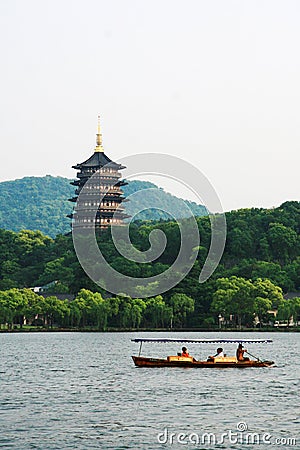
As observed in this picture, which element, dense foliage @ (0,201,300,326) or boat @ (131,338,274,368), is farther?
dense foliage @ (0,201,300,326)

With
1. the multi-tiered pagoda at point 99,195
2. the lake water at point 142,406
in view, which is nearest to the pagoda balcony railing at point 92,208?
the multi-tiered pagoda at point 99,195

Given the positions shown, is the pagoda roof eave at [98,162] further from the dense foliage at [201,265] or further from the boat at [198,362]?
the boat at [198,362]

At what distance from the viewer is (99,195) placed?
130250mm

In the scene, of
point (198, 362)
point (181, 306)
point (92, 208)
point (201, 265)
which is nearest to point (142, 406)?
point (198, 362)

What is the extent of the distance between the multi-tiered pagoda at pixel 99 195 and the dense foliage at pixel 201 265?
431 cm

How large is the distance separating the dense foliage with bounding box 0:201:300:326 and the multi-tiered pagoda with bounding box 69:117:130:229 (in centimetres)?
431

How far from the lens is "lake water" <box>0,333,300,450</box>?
26.9 meters

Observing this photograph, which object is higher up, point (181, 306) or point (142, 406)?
point (181, 306)

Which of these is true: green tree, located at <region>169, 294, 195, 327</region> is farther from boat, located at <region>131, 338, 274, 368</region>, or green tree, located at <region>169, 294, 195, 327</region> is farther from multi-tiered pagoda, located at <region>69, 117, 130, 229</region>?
boat, located at <region>131, 338, 274, 368</region>

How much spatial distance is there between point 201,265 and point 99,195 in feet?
91.5

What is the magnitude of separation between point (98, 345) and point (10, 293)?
26.2 meters

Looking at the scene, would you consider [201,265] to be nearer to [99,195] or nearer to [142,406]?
[99,195]

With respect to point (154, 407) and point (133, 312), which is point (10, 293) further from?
point (154, 407)

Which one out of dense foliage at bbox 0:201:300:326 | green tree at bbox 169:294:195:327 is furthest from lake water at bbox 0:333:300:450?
dense foliage at bbox 0:201:300:326
